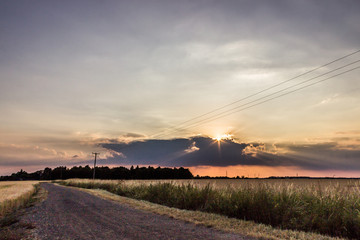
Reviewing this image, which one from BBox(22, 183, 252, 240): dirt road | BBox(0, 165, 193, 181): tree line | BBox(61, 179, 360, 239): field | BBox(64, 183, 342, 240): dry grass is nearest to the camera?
BBox(64, 183, 342, 240): dry grass

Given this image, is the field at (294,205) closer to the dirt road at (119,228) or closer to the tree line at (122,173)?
the dirt road at (119,228)

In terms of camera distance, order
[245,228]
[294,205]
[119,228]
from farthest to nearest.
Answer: [294,205] < [119,228] < [245,228]

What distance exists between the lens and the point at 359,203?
10.2 m

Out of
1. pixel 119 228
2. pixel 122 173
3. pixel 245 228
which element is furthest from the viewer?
pixel 122 173

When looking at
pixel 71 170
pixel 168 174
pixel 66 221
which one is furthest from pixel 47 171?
pixel 66 221

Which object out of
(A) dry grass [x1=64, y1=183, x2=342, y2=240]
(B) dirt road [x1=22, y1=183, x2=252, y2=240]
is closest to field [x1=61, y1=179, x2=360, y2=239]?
(A) dry grass [x1=64, y1=183, x2=342, y2=240]

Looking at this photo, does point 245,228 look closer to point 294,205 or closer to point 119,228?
point 294,205

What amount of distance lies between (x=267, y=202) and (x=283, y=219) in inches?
45.8

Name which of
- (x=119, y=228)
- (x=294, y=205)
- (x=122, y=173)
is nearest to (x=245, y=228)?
(x=294, y=205)

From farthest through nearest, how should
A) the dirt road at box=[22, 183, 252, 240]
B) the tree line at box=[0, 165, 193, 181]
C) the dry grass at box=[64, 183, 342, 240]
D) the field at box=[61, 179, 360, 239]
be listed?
the tree line at box=[0, 165, 193, 181], the field at box=[61, 179, 360, 239], the dirt road at box=[22, 183, 252, 240], the dry grass at box=[64, 183, 342, 240]

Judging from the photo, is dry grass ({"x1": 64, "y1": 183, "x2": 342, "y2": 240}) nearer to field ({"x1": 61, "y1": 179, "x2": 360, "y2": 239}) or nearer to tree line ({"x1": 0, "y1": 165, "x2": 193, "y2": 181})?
field ({"x1": 61, "y1": 179, "x2": 360, "y2": 239})

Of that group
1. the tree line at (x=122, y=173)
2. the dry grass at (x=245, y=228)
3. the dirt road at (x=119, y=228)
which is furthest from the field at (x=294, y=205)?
the tree line at (x=122, y=173)

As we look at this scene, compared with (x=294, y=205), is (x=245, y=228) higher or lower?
lower

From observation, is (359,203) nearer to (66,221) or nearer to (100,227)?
(100,227)
